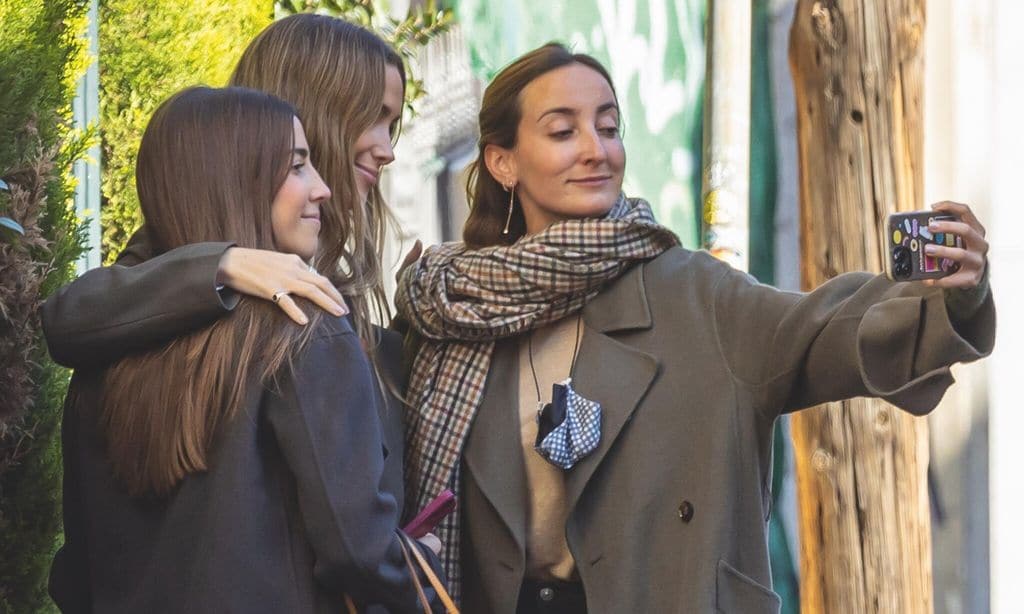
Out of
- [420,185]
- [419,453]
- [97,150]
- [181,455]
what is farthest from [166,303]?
[420,185]

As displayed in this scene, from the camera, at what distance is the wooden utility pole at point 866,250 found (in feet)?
16.4

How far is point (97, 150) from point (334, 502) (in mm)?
2341

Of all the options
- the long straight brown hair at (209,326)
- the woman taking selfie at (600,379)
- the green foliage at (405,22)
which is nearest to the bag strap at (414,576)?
the long straight brown hair at (209,326)

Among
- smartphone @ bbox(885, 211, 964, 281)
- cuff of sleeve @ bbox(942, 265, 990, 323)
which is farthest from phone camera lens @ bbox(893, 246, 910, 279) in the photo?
cuff of sleeve @ bbox(942, 265, 990, 323)

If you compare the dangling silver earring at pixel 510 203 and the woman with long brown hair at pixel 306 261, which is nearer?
the woman with long brown hair at pixel 306 261

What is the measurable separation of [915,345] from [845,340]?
0.14 meters

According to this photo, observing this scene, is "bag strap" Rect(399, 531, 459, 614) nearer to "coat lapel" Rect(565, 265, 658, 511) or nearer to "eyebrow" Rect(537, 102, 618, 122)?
"coat lapel" Rect(565, 265, 658, 511)

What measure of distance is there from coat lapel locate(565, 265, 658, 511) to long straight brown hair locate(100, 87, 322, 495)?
83 centimetres

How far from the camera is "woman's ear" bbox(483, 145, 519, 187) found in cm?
333

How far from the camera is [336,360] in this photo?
2.27 metres

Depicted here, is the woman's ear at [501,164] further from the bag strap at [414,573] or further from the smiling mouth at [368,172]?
the bag strap at [414,573]

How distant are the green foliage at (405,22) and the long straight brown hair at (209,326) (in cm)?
352

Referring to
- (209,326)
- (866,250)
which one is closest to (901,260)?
(209,326)

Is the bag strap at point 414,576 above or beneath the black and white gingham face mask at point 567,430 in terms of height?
beneath
